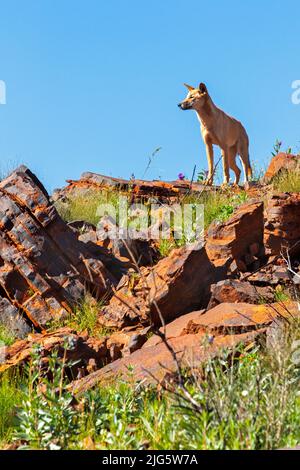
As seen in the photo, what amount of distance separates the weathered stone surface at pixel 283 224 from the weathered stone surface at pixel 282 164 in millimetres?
4727

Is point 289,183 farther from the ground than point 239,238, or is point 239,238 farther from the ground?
point 289,183

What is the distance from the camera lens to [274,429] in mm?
4848

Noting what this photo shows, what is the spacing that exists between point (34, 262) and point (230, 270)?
2651 millimetres

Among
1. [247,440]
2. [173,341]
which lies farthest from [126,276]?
[247,440]

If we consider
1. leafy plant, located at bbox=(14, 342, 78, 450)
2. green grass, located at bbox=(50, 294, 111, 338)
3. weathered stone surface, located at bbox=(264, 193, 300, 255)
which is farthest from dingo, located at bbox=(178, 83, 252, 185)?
leafy plant, located at bbox=(14, 342, 78, 450)

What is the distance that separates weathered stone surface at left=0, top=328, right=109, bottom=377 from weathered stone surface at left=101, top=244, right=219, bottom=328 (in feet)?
2.35

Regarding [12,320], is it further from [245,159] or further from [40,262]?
[245,159]

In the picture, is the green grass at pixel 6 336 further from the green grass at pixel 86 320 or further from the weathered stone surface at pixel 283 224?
the weathered stone surface at pixel 283 224

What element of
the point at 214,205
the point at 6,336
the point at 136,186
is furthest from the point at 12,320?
the point at 136,186

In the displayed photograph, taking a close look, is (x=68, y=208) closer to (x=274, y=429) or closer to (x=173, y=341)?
(x=173, y=341)

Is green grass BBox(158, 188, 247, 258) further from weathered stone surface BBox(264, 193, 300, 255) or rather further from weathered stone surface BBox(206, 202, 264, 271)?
weathered stone surface BBox(264, 193, 300, 255)

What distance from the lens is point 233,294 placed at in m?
9.32

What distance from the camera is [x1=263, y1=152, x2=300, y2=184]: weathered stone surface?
652 inches

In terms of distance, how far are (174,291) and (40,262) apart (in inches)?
84.7
